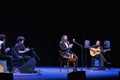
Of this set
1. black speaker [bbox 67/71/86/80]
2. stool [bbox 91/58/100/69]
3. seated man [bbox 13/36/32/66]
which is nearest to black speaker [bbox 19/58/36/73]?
seated man [bbox 13/36/32/66]

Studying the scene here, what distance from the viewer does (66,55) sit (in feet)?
42.9

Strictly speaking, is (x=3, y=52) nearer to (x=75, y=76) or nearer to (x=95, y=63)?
(x=95, y=63)

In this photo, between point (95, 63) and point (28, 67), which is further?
point (95, 63)

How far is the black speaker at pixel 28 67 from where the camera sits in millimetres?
12035

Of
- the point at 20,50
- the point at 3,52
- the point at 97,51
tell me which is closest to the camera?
the point at 3,52

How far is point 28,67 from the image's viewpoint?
39.8 ft

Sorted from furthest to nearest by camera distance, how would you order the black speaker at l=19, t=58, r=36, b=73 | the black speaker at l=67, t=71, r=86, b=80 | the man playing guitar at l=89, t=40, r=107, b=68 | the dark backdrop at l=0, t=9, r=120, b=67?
the dark backdrop at l=0, t=9, r=120, b=67, the man playing guitar at l=89, t=40, r=107, b=68, the black speaker at l=19, t=58, r=36, b=73, the black speaker at l=67, t=71, r=86, b=80

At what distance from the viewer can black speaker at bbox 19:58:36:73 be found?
474 inches

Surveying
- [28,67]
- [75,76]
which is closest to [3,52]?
[28,67]

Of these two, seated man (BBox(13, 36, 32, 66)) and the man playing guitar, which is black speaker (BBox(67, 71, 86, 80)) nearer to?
seated man (BBox(13, 36, 32, 66))

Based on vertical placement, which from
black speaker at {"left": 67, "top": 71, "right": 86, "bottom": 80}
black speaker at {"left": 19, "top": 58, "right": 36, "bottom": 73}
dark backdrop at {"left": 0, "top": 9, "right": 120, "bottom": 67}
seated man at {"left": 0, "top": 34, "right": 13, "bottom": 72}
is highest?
dark backdrop at {"left": 0, "top": 9, "right": 120, "bottom": 67}

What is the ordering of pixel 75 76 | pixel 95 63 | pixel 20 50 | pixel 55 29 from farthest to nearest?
pixel 55 29 < pixel 95 63 < pixel 20 50 < pixel 75 76

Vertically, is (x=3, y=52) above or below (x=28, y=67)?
above

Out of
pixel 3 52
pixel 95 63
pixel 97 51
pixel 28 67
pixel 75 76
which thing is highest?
pixel 97 51
